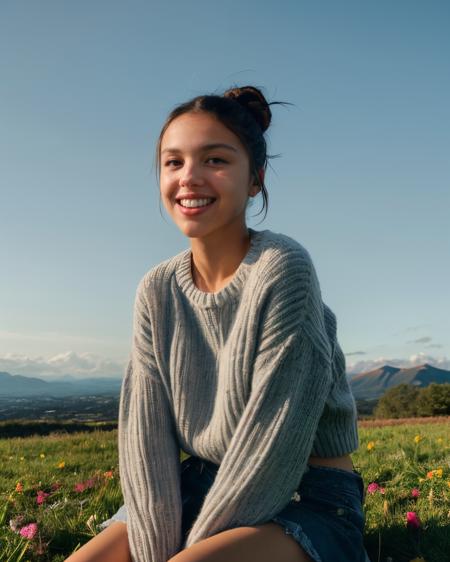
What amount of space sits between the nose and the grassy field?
2.43 m

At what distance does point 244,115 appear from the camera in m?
3.10

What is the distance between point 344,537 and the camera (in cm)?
274

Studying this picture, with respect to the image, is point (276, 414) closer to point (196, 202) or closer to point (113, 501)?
point (196, 202)

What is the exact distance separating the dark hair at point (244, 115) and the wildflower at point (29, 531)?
109 inches

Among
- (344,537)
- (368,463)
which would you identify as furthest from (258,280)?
(368,463)

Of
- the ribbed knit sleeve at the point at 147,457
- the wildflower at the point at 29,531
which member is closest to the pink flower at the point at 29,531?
the wildflower at the point at 29,531

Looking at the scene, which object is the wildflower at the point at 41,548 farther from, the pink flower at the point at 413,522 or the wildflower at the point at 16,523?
the pink flower at the point at 413,522

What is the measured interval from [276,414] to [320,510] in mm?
562

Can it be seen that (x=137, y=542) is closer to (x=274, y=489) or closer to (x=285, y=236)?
(x=274, y=489)

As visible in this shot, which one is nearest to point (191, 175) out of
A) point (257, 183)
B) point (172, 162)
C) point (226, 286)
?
point (172, 162)

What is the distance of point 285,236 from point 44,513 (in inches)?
133

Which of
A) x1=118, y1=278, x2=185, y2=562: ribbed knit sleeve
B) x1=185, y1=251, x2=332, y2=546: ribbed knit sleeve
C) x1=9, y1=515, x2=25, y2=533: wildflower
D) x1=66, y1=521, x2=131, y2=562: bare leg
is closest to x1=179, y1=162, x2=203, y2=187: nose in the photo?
x1=185, y1=251, x2=332, y2=546: ribbed knit sleeve

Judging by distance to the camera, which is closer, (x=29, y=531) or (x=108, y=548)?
(x=108, y=548)

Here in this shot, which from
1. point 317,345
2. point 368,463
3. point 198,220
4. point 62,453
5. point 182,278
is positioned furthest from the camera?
point 62,453
